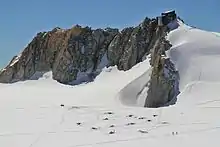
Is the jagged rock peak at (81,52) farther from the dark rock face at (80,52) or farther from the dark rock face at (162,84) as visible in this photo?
the dark rock face at (162,84)

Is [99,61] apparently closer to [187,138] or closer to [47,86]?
[47,86]

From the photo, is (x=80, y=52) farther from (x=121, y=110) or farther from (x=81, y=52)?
(x=121, y=110)

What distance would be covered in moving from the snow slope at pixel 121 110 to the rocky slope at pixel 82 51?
4.07 feet

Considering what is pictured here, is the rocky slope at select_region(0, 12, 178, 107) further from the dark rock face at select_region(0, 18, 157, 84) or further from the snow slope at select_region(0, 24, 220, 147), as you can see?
the snow slope at select_region(0, 24, 220, 147)

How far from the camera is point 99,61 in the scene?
100 feet

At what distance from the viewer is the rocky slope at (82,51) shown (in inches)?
1104

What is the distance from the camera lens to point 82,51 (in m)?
31.1

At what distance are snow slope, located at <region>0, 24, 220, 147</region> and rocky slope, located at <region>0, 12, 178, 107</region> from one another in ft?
4.07

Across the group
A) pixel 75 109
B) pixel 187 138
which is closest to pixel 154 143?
pixel 187 138

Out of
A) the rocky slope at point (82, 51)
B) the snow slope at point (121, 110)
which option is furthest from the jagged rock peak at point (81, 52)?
the snow slope at point (121, 110)

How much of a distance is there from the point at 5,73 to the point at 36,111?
1695 centimetres

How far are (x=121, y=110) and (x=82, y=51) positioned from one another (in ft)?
47.4

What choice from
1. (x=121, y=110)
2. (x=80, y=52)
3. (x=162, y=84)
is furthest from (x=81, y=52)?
(x=121, y=110)

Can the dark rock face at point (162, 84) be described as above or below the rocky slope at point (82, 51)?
below
